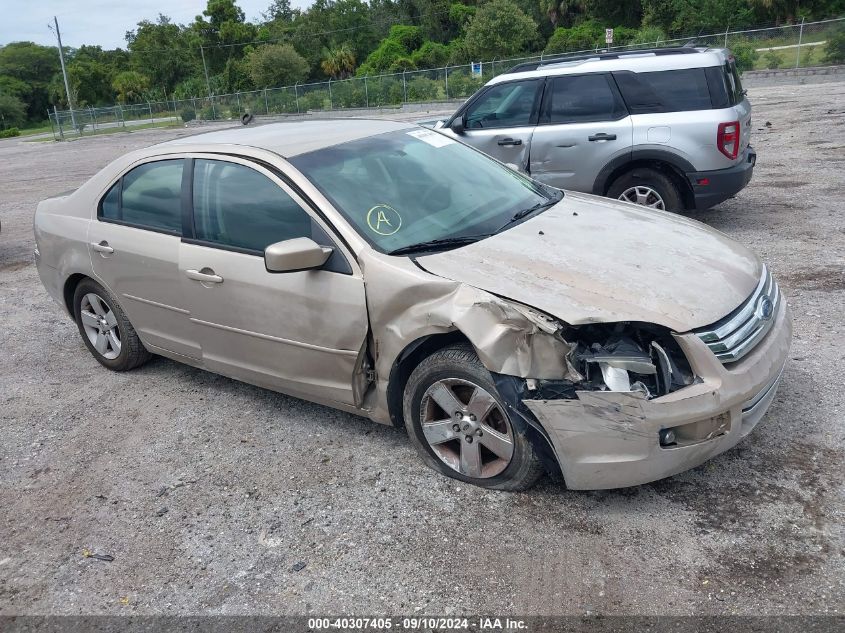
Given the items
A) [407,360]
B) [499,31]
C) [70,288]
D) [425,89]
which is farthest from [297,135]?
[499,31]

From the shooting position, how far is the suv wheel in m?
7.29

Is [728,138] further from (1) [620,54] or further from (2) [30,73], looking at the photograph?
(2) [30,73]

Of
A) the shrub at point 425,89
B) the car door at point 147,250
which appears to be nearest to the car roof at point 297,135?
the car door at point 147,250

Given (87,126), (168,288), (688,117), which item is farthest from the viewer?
(87,126)

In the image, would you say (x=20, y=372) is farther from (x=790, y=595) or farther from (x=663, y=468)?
(x=790, y=595)

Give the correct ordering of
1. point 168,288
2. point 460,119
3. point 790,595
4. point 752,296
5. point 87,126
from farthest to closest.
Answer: point 87,126
point 460,119
point 168,288
point 752,296
point 790,595

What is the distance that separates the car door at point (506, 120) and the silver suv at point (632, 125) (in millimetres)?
11

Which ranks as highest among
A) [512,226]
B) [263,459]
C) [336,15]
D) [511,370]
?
[336,15]

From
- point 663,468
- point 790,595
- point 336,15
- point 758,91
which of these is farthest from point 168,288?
point 336,15

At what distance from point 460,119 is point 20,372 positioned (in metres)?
5.35

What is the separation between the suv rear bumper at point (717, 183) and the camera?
7055mm

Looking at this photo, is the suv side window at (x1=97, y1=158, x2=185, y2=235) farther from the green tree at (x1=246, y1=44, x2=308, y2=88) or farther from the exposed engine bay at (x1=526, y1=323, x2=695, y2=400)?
the green tree at (x1=246, y1=44, x2=308, y2=88)

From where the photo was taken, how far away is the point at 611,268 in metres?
3.39

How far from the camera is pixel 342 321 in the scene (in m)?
3.65
